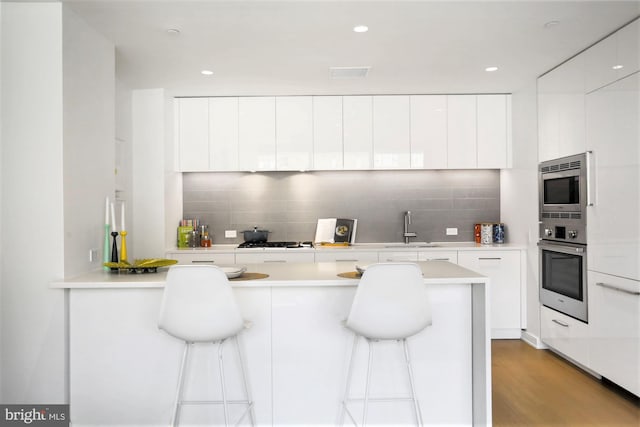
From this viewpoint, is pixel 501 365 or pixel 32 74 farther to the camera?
pixel 501 365

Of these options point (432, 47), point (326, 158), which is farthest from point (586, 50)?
point (326, 158)

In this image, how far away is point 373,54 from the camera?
3652 mm

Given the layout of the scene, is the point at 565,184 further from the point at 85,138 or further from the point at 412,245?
the point at 85,138

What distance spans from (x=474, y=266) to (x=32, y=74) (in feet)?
12.8

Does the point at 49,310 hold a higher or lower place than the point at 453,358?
higher

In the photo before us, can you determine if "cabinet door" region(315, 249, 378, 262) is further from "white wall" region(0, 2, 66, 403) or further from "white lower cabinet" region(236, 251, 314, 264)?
"white wall" region(0, 2, 66, 403)

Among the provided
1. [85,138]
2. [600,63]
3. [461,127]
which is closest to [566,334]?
[600,63]

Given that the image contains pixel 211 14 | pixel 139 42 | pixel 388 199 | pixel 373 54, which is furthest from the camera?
pixel 388 199

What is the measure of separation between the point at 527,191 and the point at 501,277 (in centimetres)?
86

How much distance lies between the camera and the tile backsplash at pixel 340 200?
529 centimetres

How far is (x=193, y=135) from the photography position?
16.1 feet

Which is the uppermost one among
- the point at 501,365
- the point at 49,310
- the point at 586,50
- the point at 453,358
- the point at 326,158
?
the point at 586,50

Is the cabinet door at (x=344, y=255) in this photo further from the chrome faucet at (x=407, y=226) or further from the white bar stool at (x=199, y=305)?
the white bar stool at (x=199, y=305)

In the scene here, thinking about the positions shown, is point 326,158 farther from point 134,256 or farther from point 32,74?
point 32,74
